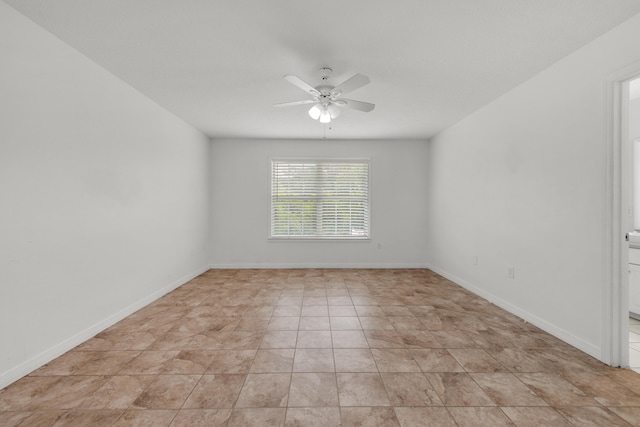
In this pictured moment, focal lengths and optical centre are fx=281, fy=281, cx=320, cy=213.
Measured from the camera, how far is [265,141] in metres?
5.37

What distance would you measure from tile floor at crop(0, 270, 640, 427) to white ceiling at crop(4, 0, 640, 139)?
249 cm

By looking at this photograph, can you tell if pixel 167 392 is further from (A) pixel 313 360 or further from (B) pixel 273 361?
(A) pixel 313 360

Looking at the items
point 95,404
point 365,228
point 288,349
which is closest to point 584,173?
point 288,349

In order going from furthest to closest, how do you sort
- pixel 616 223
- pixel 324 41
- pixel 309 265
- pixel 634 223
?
pixel 309 265
pixel 634 223
pixel 324 41
pixel 616 223

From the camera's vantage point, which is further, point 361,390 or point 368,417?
point 361,390

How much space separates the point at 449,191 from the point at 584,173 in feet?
7.64

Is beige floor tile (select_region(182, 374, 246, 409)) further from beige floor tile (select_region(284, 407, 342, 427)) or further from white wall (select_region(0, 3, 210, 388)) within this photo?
white wall (select_region(0, 3, 210, 388))

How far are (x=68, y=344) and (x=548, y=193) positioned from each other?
4.41m

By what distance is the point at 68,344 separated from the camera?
7.48ft

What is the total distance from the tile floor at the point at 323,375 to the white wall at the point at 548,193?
0.35m

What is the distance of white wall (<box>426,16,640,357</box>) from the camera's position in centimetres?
221

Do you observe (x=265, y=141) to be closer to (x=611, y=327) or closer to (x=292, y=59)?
(x=292, y=59)

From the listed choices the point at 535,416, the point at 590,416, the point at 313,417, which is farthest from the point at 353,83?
the point at 590,416

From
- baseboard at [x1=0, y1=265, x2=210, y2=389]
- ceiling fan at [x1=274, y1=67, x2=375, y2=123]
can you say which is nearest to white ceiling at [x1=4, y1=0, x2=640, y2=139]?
ceiling fan at [x1=274, y1=67, x2=375, y2=123]
